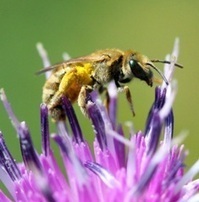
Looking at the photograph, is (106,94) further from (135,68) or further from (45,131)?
(45,131)

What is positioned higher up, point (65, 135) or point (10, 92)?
point (10, 92)

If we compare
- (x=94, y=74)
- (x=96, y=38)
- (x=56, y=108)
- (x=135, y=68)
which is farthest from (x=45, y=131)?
(x=96, y=38)

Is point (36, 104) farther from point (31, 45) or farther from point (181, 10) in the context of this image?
point (181, 10)

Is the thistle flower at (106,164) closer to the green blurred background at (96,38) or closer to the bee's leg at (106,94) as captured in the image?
the bee's leg at (106,94)

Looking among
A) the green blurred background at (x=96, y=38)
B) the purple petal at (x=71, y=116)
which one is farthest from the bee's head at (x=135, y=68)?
the green blurred background at (x=96, y=38)

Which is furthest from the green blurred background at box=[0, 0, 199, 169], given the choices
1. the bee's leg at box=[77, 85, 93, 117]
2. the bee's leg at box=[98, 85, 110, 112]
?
the bee's leg at box=[77, 85, 93, 117]

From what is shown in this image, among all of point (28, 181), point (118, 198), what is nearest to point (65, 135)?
point (28, 181)
